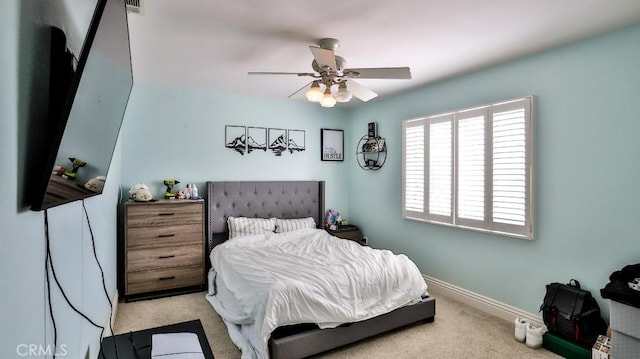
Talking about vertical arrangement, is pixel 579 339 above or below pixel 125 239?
below

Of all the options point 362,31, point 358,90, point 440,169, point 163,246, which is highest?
point 362,31

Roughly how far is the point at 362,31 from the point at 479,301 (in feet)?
9.57

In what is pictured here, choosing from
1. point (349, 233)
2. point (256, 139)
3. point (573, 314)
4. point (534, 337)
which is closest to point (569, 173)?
point (573, 314)

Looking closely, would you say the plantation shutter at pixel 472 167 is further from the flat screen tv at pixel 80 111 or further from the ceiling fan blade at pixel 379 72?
the flat screen tv at pixel 80 111

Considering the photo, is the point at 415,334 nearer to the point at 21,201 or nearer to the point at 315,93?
the point at 315,93

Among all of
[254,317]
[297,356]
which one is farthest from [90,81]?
[297,356]

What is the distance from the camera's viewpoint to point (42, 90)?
846 mm

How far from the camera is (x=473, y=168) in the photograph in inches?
134

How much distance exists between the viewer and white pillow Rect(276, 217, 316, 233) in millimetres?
4312

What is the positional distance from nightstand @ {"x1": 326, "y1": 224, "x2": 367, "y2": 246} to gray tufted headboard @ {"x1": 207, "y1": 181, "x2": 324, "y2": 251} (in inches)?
11.7

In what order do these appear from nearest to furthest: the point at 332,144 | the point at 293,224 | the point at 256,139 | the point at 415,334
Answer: the point at 415,334, the point at 293,224, the point at 256,139, the point at 332,144

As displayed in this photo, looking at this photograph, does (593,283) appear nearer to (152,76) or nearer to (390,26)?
(390,26)

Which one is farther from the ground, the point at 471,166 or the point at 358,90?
the point at 358,90

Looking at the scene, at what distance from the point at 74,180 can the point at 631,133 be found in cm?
339
